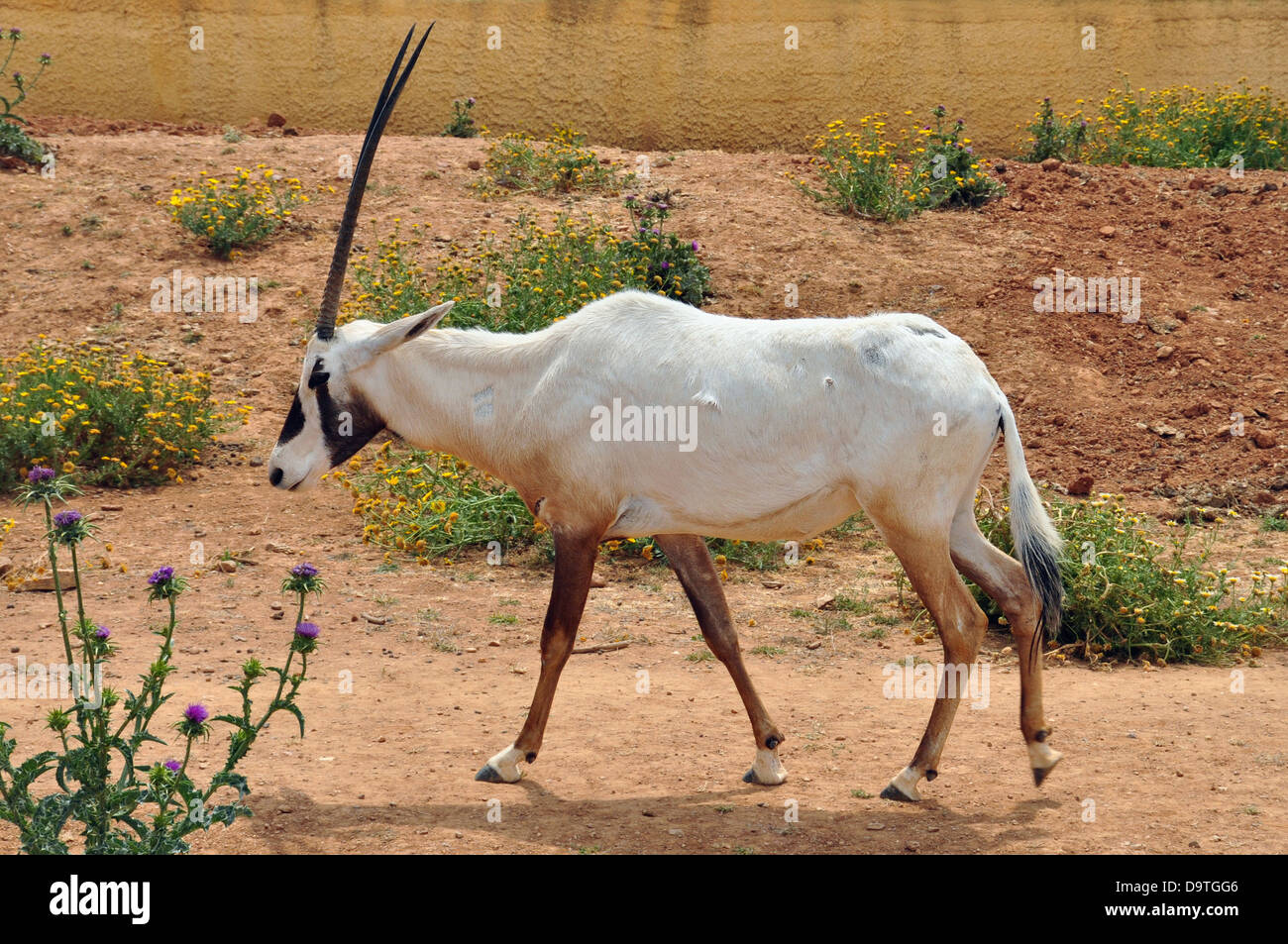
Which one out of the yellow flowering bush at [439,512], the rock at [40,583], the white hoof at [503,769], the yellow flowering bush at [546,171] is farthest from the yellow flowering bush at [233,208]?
the white hoof at [503,769]

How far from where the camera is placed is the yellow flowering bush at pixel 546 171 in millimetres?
12102

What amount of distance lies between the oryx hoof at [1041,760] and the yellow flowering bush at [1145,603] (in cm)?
167

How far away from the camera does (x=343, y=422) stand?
224 inches

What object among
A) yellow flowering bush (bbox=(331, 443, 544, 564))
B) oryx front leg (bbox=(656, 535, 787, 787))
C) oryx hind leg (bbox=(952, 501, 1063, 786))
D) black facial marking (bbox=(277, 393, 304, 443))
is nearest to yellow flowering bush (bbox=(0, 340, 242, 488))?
yellow flowering bush (bbox=(331, 443, 544, 564))

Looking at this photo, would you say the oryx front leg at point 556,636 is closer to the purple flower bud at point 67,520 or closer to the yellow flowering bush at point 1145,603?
the purple flower bud at point 67,520

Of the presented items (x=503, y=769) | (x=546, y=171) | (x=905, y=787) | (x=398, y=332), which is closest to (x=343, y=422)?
(x=398, y=332)

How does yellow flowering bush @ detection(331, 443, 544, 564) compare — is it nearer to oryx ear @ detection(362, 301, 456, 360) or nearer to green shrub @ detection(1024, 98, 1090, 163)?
oryx ear @ detection(362, 301, 456, 360)

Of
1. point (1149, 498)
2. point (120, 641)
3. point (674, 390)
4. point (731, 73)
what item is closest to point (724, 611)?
point (674, 390)

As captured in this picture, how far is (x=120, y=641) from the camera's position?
6.88m

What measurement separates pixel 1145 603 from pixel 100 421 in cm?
656

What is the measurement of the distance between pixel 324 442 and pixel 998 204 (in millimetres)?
8233

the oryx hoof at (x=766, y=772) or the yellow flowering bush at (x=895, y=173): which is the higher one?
the yellow flowering bush at (x=895, y=173)

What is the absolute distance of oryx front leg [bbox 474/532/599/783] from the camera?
5.40 meters

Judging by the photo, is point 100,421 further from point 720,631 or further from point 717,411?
point 717,411
